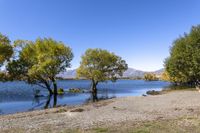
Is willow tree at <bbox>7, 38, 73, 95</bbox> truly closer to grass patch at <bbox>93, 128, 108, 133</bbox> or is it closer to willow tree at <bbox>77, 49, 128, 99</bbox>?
willow tree at <bbox>77, 49, 128, 99</bbox>

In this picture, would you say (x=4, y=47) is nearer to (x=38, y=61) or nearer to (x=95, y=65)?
(x=38, y=61)

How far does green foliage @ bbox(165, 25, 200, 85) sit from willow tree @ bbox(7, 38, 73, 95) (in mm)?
30351

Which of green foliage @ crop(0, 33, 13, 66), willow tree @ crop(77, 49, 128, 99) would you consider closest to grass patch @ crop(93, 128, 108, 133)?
green foliage @ crop(0, 33, 13, 66)

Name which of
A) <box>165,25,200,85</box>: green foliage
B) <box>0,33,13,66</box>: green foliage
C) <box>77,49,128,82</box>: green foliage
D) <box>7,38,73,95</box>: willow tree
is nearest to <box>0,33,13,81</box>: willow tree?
<box>0,33,13,66</box>: green foliage

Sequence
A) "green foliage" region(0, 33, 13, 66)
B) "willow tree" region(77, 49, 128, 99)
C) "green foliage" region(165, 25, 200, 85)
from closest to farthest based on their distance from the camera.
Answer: "green foliage" region(0, 33, 13, 66), "green foliage" region(165, 25, 200, 85), "willow tree" region(77, 49, 128, 99)

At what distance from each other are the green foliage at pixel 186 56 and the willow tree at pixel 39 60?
30.4 metres

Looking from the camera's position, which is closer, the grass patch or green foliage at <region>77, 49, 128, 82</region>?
the grass patch

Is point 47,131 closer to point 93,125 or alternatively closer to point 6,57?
point 93,125

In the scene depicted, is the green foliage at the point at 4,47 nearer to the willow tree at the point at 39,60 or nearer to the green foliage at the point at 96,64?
the willow tree at the point at 39,60

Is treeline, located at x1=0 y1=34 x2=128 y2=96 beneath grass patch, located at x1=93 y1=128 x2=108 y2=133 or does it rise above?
above

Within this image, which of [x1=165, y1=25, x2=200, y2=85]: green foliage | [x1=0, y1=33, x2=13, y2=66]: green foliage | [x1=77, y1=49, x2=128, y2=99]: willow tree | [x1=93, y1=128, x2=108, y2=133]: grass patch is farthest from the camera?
[x1=77, y1=49, x2=128, y2=99]: willow tree

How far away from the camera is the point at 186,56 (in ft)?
243

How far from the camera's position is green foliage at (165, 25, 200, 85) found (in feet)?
229

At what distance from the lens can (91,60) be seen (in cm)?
8769
